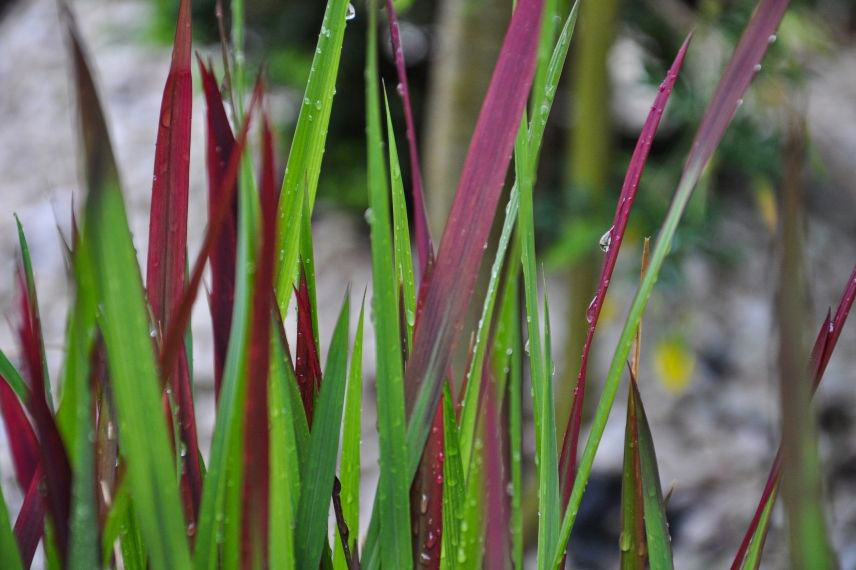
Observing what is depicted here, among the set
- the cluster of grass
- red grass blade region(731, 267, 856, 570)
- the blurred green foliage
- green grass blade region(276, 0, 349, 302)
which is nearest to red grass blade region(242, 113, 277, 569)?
the cluster of grass

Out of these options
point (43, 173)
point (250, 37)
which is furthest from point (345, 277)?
point (43, 173)

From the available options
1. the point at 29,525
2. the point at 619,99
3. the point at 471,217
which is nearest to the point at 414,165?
the point at 471,217

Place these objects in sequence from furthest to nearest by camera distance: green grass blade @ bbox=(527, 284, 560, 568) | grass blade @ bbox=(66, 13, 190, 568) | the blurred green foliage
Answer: the blurred green foliage
green grass blade @ bbox=(527, 284, 560, 568)
grass blade @ bbox=(66, 13, 190, 568)

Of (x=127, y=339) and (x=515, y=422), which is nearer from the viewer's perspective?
(x=127, y=339)

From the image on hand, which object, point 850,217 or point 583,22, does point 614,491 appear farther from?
point 850,217

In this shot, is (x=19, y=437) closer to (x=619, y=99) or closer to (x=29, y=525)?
(x=29, y=525)

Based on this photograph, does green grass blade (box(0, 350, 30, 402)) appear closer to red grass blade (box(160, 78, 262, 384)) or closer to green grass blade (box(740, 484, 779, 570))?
red grass blade (box(160, 78, 262, 384))
